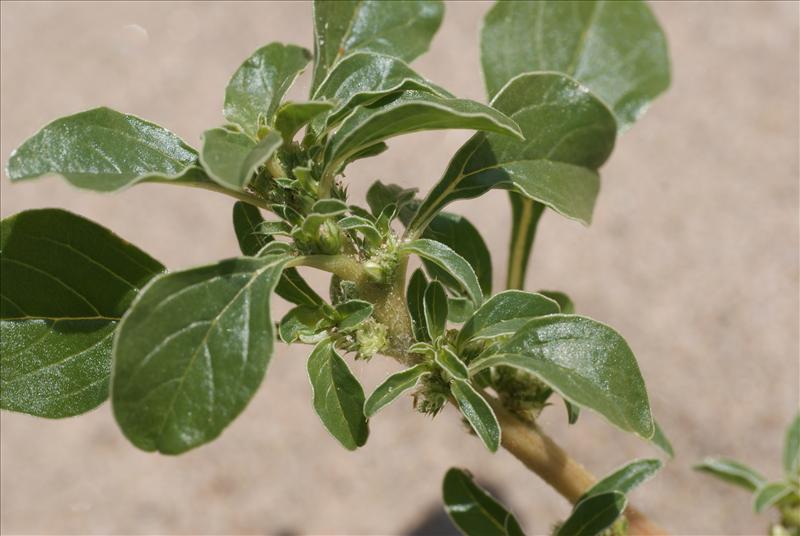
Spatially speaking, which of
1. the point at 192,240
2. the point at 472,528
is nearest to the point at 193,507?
the point at 192,240

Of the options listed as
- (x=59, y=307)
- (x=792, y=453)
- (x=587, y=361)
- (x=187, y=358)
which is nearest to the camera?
(x=187, y=358)

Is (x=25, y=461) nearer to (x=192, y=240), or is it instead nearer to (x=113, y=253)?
(x=192, y=240)

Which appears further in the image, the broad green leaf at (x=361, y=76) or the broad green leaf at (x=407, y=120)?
the broad green leaf at (x=361, y=76)

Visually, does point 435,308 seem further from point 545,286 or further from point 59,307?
point 545,286

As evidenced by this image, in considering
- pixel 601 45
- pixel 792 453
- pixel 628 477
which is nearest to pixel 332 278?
pixel 628 477

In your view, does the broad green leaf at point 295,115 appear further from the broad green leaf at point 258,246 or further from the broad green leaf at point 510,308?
the broad green leaf at point 510,308

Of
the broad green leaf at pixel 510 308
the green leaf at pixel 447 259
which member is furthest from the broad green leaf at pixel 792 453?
the green leaf at pixel 447 259
